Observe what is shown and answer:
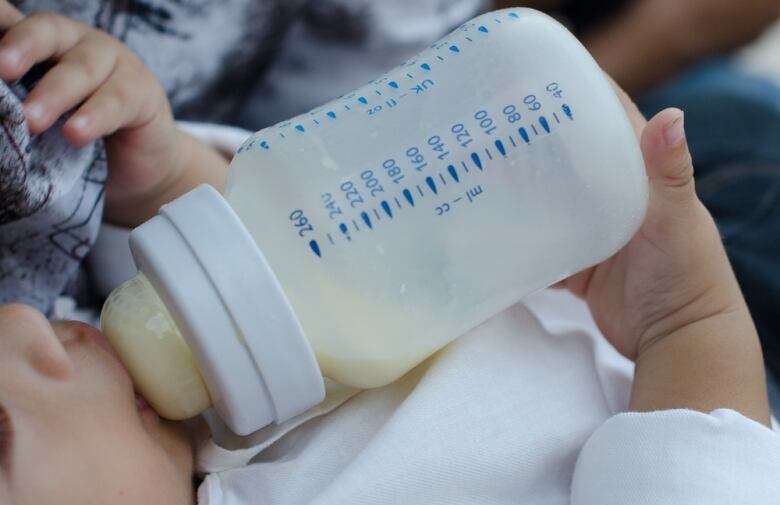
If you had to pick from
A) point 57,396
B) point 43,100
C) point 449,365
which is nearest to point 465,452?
point 449,365

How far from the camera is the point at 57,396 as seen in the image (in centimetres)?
59

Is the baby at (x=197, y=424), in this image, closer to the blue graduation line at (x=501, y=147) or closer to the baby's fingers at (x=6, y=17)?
the baby's fingers at (x=6, y=17)

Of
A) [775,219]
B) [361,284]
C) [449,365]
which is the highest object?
[361,284]

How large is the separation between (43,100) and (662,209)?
0.48 meters

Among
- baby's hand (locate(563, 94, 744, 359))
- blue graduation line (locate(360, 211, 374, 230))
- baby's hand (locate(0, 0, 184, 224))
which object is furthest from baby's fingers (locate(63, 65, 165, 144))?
baby's hand (locate(563, 94, 744, 359))

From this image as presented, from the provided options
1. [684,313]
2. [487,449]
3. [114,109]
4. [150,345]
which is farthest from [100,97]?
[684,313]

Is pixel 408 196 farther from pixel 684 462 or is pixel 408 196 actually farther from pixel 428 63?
pixel 684 462

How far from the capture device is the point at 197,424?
2.41ft

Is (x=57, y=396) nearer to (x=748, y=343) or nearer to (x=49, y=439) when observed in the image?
(x=49, y=439)

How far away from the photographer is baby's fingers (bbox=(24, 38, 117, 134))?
650mm

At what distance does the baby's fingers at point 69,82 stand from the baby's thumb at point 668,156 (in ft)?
1.38

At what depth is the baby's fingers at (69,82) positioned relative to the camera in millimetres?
650

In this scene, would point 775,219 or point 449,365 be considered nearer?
point 449,365

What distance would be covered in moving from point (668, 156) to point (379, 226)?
0.23 meters
